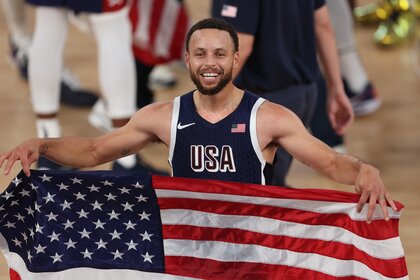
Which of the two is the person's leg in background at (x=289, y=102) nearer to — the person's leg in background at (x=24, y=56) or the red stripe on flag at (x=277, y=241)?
the red stripe on flag at (x=277, y=241)

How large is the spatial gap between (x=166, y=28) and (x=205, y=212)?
3.15 m

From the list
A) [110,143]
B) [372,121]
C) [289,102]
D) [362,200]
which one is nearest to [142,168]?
[289,102]

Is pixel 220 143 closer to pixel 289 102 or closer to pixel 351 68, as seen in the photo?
pixel 289 102

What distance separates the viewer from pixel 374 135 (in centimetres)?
711

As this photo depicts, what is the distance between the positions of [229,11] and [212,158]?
1020mm

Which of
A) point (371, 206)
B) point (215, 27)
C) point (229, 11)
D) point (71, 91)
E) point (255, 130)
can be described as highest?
point (215, 27)

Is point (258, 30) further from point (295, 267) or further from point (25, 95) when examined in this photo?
point (25, 95)

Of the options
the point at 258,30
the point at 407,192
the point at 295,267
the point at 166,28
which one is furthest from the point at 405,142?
the point at 295,267

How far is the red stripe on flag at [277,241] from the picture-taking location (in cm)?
417

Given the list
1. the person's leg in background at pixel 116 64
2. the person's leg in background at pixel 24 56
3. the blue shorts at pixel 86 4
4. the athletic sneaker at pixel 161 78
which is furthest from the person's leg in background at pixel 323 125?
the person's leg in background at pixel 24 56

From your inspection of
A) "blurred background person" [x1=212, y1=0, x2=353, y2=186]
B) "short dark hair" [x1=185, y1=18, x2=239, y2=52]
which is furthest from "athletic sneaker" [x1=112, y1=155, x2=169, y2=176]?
"short dark hair" [x1=185, y1=18, x2=239, y2=52]

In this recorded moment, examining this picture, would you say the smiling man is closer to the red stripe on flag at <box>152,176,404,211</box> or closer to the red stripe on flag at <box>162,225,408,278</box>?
the red stripe on flag at <box>152,176,404,211</box>

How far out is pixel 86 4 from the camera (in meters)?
6.07

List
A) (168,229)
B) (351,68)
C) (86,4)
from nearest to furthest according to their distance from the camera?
(168,229) < (86,4) < (351,68)
